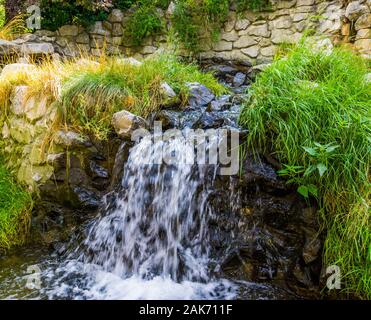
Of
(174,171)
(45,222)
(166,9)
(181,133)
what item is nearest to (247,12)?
(166,9)

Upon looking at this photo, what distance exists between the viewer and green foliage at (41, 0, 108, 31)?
20.4ft

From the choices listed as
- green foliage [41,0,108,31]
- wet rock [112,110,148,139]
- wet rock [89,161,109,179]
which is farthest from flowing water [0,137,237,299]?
green foliage [41,0,108,31]

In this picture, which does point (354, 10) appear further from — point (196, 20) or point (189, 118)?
point (189, 118)

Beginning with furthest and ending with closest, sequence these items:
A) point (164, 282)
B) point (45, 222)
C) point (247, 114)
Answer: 1. point (45, 222)
2. point (247, 114)
3. point (164, 282)

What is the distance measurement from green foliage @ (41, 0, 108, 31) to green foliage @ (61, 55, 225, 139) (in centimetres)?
310

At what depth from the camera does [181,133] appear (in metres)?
3.11

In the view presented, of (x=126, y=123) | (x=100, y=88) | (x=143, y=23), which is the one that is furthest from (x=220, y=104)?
(x=143, y=23)

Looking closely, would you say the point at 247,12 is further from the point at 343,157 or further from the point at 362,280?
the point at 362,280

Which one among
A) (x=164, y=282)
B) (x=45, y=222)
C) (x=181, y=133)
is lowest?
(x=164, y=282)

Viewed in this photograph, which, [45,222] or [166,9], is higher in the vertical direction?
[166,9]

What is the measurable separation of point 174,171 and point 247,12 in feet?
14.9

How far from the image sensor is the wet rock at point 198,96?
12.0 ft

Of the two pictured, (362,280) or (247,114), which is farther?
(247,114)

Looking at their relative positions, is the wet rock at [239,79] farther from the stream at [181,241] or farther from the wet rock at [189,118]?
the stream at [181,241]
